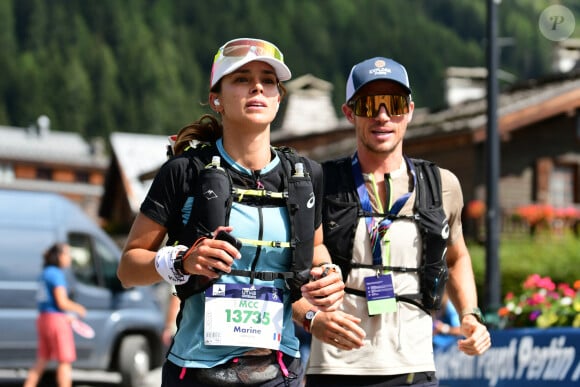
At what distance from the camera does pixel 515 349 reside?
28.3 feet

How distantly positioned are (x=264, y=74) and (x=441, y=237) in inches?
55.7

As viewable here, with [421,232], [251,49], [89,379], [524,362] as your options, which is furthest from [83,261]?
[251,49]

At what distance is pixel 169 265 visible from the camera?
4.13 m

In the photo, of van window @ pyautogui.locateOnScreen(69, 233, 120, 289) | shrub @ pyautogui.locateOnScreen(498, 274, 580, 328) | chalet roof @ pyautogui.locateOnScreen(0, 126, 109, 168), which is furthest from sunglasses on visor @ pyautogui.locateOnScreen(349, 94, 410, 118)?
chalet roof @ pyautogui.locateOnScreen(0, 126, 109, 168)

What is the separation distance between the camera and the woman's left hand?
4.22 meters

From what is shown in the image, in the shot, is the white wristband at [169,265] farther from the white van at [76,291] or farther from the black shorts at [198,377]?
the white van at [76,291]

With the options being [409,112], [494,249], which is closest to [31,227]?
[494,249]

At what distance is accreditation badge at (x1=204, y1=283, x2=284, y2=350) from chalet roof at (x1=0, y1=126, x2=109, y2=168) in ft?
409

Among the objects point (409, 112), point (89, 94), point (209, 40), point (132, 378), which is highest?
point (209, 40)

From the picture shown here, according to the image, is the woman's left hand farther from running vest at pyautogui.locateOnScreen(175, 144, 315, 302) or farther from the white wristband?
the white wristband

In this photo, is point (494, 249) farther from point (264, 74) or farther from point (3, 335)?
point (264, 74)

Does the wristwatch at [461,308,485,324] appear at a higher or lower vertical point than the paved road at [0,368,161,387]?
higher

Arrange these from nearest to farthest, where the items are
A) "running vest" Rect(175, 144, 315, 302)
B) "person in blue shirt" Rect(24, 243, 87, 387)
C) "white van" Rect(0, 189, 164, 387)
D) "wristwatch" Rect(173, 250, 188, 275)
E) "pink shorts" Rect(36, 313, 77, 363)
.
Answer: "wristwatch" Rect(173, 250, 188, 275)
"running vest" Rect(175, 144, 315, 302)
"person in blue shirt" Rect(24, 243, 87, 387)
"pink shorts" Rect(36, 313, 77, 363)
"white van" Rect(0, 189, 164, 387)

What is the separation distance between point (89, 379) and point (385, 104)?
15.4 meters
